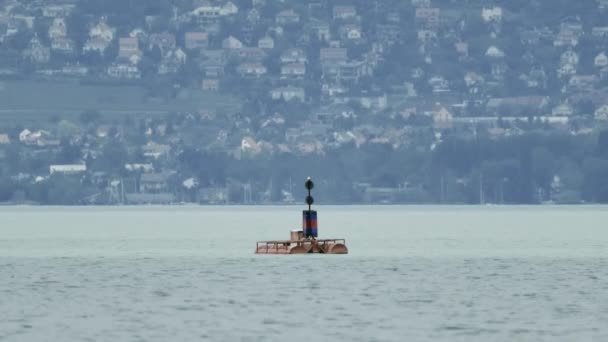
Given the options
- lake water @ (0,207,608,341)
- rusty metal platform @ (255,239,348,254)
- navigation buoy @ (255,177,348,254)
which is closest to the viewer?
lake water @ (0,207,608,341)

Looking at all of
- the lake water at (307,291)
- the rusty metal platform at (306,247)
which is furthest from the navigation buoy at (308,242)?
the lake water at (307,291)

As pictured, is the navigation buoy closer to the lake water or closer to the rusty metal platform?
the rusty metal platform

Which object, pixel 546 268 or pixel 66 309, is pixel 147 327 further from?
pixel 546 268

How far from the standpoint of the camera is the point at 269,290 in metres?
81.9

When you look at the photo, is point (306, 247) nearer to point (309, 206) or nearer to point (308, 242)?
point (308, 242)

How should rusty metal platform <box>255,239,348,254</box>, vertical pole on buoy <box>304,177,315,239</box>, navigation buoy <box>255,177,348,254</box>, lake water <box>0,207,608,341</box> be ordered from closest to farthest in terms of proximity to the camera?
lake water <box>0,207,608,341</box> → vertical pole on buoy <box>304,177,315,239</box> → navigation buoy <box>255,177,348,254</box> → rusty metal platform <box>255,239,348,254</box>

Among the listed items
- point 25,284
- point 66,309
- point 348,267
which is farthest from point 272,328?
point 348,267

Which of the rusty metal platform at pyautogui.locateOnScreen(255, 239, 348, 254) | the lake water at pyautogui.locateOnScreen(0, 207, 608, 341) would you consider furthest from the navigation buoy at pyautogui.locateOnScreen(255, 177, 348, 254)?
the lake water at pyautogui.locateOnScreen(0, 207, 608, 341)

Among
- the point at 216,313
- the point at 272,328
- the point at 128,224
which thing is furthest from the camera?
the point at 128,224

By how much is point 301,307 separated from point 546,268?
2302 centimetres

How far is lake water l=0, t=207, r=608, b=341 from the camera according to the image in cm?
6781

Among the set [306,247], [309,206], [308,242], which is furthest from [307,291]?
[306,247]

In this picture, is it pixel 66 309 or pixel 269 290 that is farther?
pixel 269 290

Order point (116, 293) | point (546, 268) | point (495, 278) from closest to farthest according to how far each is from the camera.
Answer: point (116, 293) < point (495, 278) < point (546, 268)
